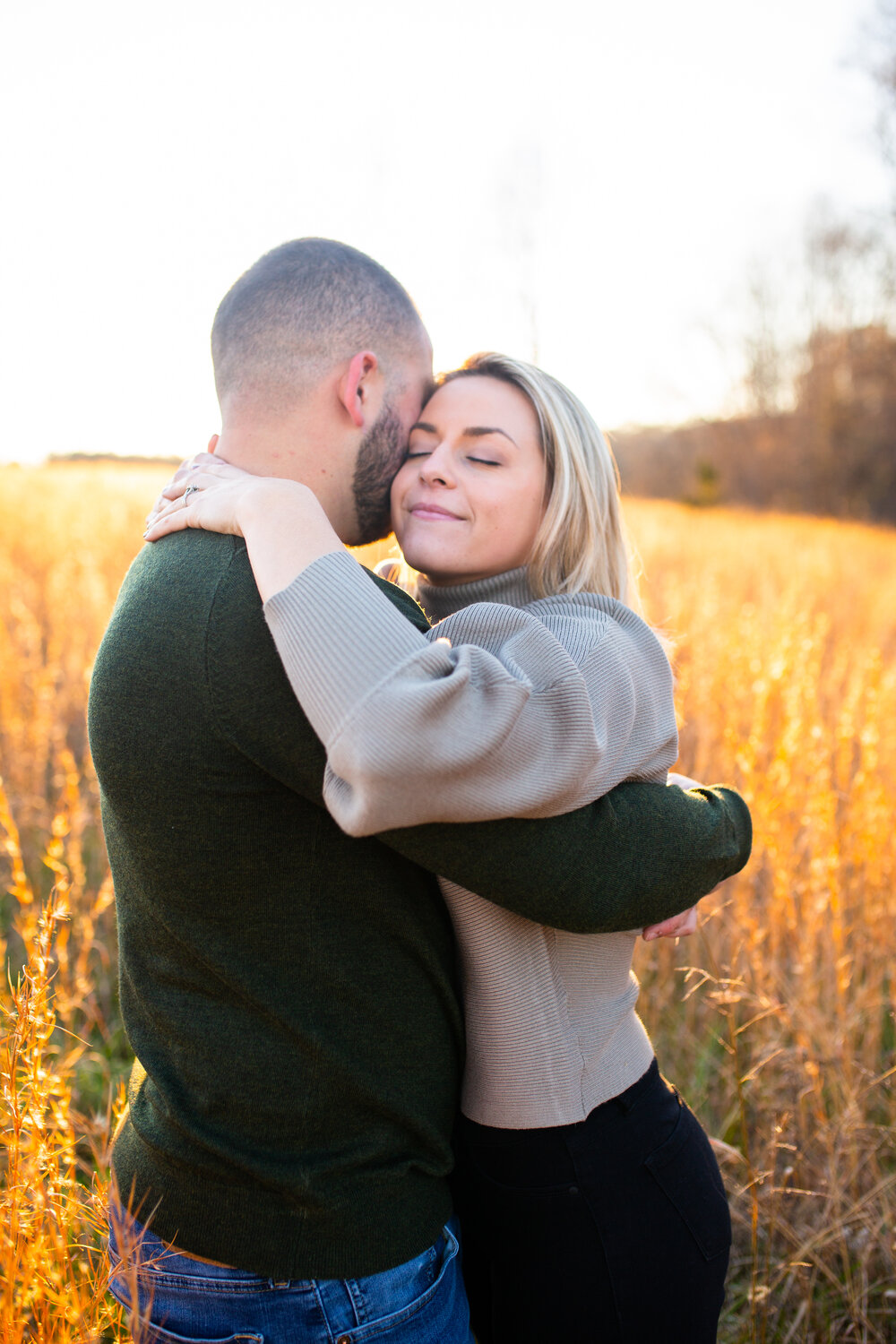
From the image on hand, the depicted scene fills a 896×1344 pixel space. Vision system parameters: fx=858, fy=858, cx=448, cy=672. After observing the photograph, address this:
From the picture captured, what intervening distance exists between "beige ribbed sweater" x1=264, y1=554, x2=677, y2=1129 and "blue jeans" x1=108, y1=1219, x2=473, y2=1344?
0.77ft

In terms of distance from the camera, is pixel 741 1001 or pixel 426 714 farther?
pixel 741 1001

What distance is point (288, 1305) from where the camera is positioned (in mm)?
1057

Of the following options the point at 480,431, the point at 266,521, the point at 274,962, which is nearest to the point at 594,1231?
the point at 274,962

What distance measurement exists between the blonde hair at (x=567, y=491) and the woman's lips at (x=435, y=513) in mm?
178

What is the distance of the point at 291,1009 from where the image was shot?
1067 mm

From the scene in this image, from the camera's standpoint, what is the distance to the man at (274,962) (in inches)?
40.5

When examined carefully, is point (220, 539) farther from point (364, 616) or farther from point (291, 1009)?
point (291, 1009)

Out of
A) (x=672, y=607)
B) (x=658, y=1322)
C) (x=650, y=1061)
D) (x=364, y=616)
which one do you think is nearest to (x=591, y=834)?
(x=364, y=616)

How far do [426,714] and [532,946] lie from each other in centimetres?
49

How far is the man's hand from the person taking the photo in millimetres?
1425

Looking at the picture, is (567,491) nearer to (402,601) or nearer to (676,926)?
(402,601)

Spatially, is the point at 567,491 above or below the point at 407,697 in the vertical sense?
above

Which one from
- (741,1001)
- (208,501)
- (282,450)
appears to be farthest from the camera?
(741,1001)

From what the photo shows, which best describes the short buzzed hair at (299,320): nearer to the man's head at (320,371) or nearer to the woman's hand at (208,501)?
the man's head at (320,371)
